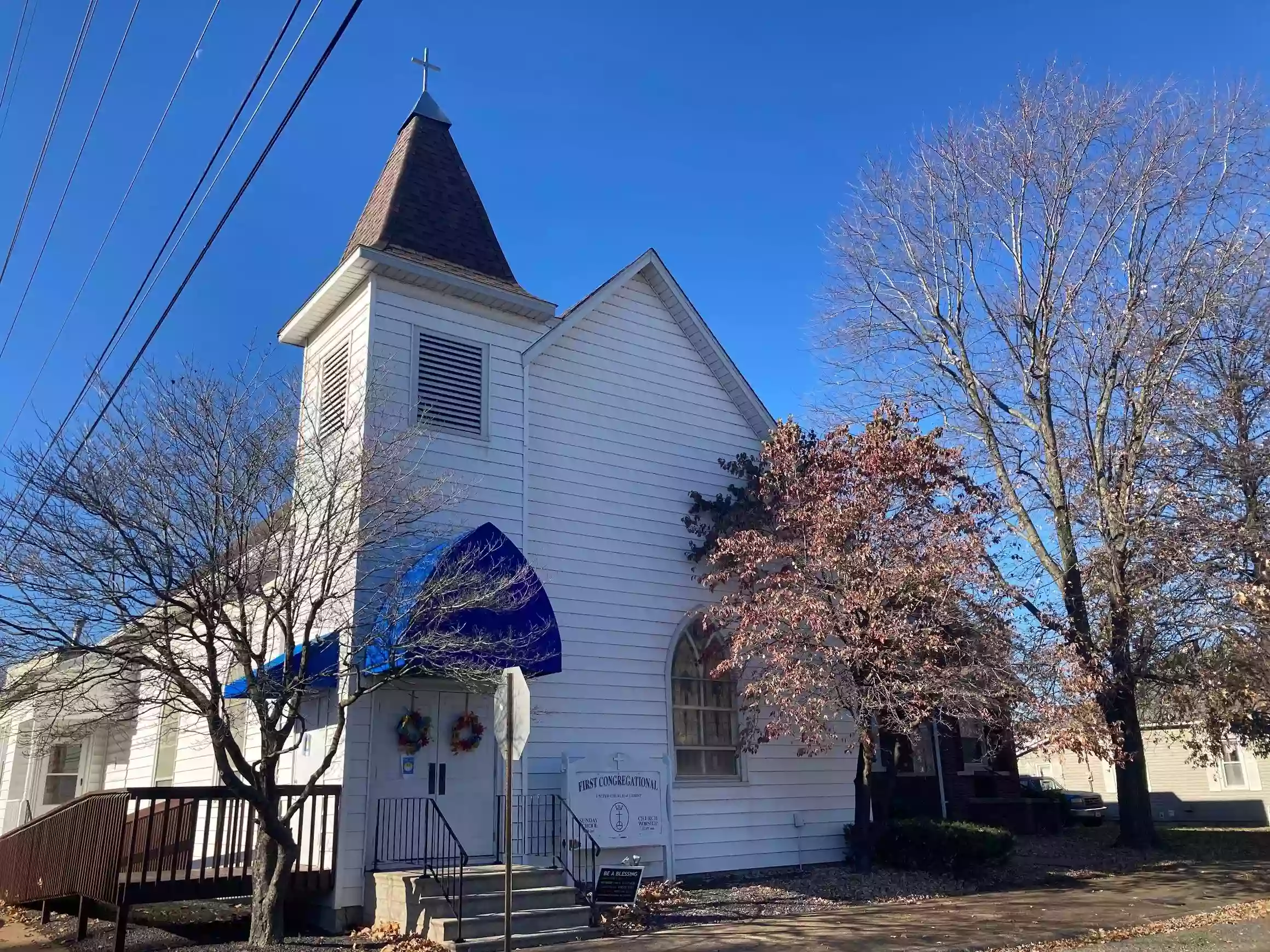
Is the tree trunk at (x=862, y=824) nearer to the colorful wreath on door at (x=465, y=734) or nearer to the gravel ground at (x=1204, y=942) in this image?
the gravel ground at (x=1204, y=942)

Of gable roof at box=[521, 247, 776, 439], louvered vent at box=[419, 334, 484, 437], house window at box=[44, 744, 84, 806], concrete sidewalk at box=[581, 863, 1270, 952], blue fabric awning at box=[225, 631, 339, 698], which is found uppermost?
gable roof at box=[521, 247, 776, 439]

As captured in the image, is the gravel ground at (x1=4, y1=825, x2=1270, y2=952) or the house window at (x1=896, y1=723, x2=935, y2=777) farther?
the house window at (x1=896, y1=723, x2=935, y2=777)

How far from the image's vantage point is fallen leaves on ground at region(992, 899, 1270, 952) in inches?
423

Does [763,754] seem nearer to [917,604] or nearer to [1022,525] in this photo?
[917,604]

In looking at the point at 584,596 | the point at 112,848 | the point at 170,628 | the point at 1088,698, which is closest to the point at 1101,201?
the point at 1088,698

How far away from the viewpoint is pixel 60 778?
22.5 metres

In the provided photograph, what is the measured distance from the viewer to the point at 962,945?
10578mm

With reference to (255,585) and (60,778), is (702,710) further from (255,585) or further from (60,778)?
(60,778)

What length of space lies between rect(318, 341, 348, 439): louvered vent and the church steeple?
1.63m

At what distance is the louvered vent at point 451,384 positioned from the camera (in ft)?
49.4

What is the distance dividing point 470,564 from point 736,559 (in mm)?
5063

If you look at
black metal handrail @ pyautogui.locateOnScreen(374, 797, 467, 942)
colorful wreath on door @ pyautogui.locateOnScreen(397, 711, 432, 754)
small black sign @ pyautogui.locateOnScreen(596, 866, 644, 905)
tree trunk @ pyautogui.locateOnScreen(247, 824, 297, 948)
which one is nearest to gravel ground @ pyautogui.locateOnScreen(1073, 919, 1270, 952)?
small black sign @ pyautogui.locateOnScreen(596, 866, 644, 905)

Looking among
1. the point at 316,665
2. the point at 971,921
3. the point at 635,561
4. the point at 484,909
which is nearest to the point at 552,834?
the point at 484,909

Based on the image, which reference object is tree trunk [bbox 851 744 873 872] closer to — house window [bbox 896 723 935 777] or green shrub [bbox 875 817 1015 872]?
green shrub [bbox 875 817 1015 872]
